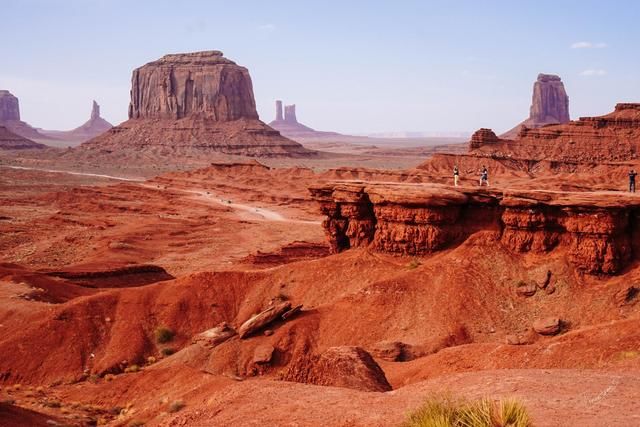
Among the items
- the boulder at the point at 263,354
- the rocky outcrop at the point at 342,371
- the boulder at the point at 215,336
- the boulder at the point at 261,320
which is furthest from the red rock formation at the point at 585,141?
the rocky outcrop at the point at 342,371

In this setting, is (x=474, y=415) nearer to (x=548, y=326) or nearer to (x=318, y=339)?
(x=548, y=326)

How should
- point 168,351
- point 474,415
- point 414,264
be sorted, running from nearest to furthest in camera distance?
point 474,415 < point 168,351 < point 414,264

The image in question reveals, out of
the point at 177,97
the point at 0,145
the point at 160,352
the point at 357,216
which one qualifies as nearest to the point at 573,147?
the point at 357,216

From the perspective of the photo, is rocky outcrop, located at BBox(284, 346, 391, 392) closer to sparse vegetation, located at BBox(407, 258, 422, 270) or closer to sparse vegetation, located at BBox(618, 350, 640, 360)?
sparse vegetation, located at BBox(618, 350, 640, 360)

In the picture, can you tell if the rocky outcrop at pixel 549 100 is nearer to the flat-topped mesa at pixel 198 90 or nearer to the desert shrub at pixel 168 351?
the flat-topped mesa at pixel 198 90

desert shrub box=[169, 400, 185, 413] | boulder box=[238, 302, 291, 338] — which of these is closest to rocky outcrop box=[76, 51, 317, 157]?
boulder box=[238, 302, 291, 338]

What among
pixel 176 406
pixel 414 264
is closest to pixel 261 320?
pixel 414 264
